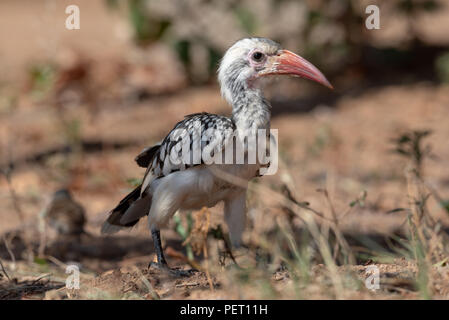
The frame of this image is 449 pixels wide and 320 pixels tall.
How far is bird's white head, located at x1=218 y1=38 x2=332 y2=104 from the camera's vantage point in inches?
160

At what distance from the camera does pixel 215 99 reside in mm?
9766

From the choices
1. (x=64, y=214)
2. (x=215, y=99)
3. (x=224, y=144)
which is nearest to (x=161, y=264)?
(x=224, y=144)

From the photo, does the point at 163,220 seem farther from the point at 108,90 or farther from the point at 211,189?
the point at 108,90

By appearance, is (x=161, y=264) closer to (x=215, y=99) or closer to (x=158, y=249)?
(x=158, y=249)

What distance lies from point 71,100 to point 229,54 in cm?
564

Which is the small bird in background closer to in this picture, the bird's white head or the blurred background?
the blurred background

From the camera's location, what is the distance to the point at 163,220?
12.8 ft

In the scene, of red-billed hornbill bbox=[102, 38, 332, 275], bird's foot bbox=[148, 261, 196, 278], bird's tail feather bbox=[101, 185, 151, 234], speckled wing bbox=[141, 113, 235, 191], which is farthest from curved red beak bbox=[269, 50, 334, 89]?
bird's foot bbox=[148, 261, 196, 278]

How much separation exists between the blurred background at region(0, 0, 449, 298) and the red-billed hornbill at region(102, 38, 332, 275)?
1.90m

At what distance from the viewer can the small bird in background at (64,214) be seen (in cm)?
542
